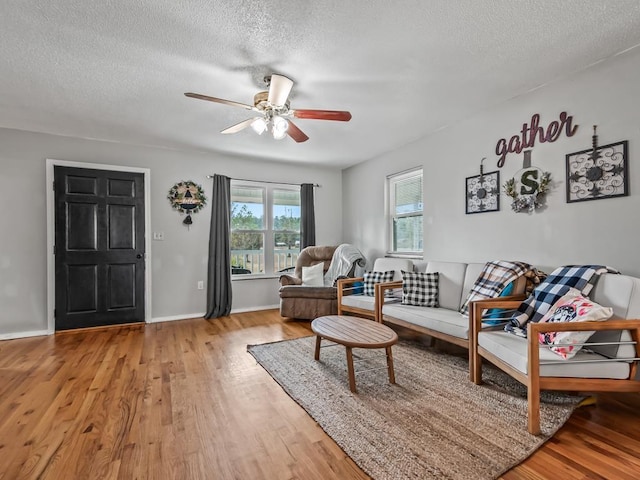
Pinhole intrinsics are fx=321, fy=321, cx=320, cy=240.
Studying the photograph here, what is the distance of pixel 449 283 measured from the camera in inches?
128

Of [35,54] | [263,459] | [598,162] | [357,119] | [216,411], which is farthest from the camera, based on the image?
[357,119]

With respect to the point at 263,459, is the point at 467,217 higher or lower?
higher

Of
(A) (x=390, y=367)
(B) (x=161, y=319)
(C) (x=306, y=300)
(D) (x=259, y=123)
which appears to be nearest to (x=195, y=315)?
(B) (x=161, y=319)

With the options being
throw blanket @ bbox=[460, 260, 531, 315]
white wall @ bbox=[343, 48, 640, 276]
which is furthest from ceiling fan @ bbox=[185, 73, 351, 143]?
throw blanket @ bbox=[460, 260, 531, 315]

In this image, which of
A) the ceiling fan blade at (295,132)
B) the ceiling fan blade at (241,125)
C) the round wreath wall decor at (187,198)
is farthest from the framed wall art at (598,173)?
the round wreath wall decor at (187,198)

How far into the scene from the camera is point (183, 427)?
187cm

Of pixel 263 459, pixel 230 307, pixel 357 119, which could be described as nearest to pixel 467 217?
pixel 357 119

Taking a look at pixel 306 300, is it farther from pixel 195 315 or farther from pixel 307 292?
pixel 195 315

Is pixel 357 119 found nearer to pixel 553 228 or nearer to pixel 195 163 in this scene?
pixel 553 228

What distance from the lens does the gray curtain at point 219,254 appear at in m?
4.66

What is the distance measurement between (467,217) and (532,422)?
220 centimetres

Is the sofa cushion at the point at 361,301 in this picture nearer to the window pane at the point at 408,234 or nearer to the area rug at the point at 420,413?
the area rug at the point at 420,413

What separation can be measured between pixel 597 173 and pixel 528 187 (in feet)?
1.69

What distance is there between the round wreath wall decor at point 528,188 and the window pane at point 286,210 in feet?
10.6
